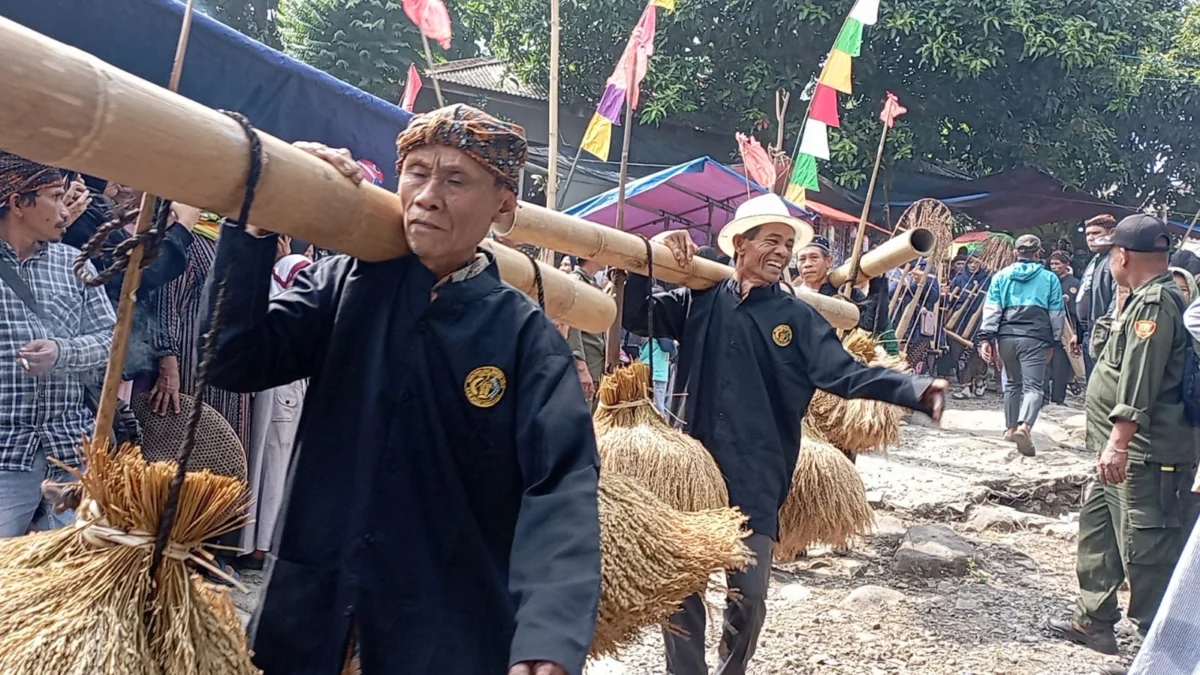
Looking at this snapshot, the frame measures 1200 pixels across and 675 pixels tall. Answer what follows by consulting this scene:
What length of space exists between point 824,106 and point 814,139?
272 millimetres

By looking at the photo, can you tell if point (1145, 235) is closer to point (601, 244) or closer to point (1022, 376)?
point (601, 244)

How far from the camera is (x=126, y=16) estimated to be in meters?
4.41

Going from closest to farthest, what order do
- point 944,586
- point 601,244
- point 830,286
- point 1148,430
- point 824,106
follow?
point 601,244, point 1148,430, point 944,586, point 830,286, point 824,106

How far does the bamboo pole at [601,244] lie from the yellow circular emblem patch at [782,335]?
32 cm

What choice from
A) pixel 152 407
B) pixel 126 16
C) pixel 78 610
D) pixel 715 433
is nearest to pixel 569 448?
pixel 78 610

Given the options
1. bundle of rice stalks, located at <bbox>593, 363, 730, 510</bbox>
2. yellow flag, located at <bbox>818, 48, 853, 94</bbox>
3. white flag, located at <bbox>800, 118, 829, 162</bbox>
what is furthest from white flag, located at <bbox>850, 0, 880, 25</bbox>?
bundle of rice stalks, located at <bbox>593, 363, 730, 510</bbox>

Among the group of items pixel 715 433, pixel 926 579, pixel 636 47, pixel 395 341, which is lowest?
pixel 926 579

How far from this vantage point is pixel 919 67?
1496cm

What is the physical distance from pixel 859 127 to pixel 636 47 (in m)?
9.56

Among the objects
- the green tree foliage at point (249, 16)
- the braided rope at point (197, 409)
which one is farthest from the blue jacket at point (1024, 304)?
the green tree foliage at point (249, 16)

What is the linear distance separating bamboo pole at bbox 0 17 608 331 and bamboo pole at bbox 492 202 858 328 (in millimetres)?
440

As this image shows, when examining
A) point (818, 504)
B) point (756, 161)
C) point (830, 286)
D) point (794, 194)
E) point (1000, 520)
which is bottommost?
point (1000, 520)

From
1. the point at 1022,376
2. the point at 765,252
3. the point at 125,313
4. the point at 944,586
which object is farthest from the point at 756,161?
the point at 125,313

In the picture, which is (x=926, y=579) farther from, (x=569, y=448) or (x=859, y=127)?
(x=859, y=127)
